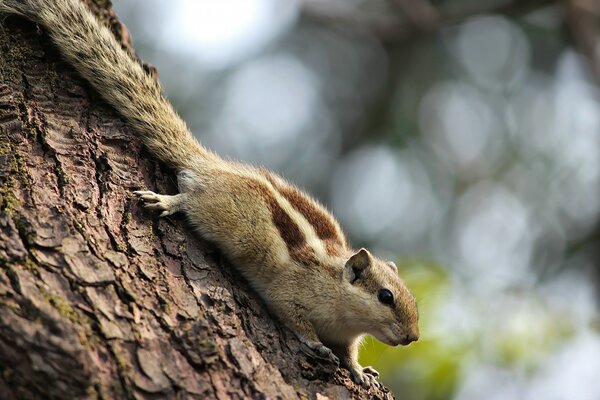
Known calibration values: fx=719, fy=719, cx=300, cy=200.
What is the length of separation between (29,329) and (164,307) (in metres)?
0.70

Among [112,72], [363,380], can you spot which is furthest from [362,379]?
[112,72]

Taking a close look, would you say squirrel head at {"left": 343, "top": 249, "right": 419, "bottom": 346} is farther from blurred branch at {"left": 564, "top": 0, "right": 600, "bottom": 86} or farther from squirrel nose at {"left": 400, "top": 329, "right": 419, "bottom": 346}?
blurred branch at {"left": 564, "top": 0, "right": 600, "bottom": 86}

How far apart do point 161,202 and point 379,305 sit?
1.88 m

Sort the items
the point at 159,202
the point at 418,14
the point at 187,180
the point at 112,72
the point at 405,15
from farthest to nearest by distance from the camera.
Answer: the point at 405,15 < the point at 418,14 < the point at 187,180 < the point at 112,72 < the point at 159,202

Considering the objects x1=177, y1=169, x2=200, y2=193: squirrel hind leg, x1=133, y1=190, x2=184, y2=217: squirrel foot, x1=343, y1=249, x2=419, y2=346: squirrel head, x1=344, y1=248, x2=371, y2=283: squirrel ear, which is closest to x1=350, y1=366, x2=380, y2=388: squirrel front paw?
x1=343, y1=249, x2=419, y2=346: squirrel head

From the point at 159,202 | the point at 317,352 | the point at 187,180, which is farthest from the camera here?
the point at 187,180

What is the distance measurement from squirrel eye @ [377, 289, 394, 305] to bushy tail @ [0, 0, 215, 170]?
5.47ft

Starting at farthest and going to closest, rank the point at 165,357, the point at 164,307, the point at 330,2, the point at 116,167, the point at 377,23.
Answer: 1. the point at 330,2
2. the point at 377,23
3. the point at 116,167
4. the point at 164,307
5. the point at 165,357

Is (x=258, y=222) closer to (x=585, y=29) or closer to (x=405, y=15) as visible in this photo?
(x=585, y=29)

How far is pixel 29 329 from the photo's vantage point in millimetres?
3023

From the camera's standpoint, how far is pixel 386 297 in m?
5.36

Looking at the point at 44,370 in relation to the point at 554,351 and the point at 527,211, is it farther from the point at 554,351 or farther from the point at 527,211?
the point at 527,211

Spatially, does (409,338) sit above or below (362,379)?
above

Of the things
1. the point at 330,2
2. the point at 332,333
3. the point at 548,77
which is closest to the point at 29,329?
the point at 332,333
